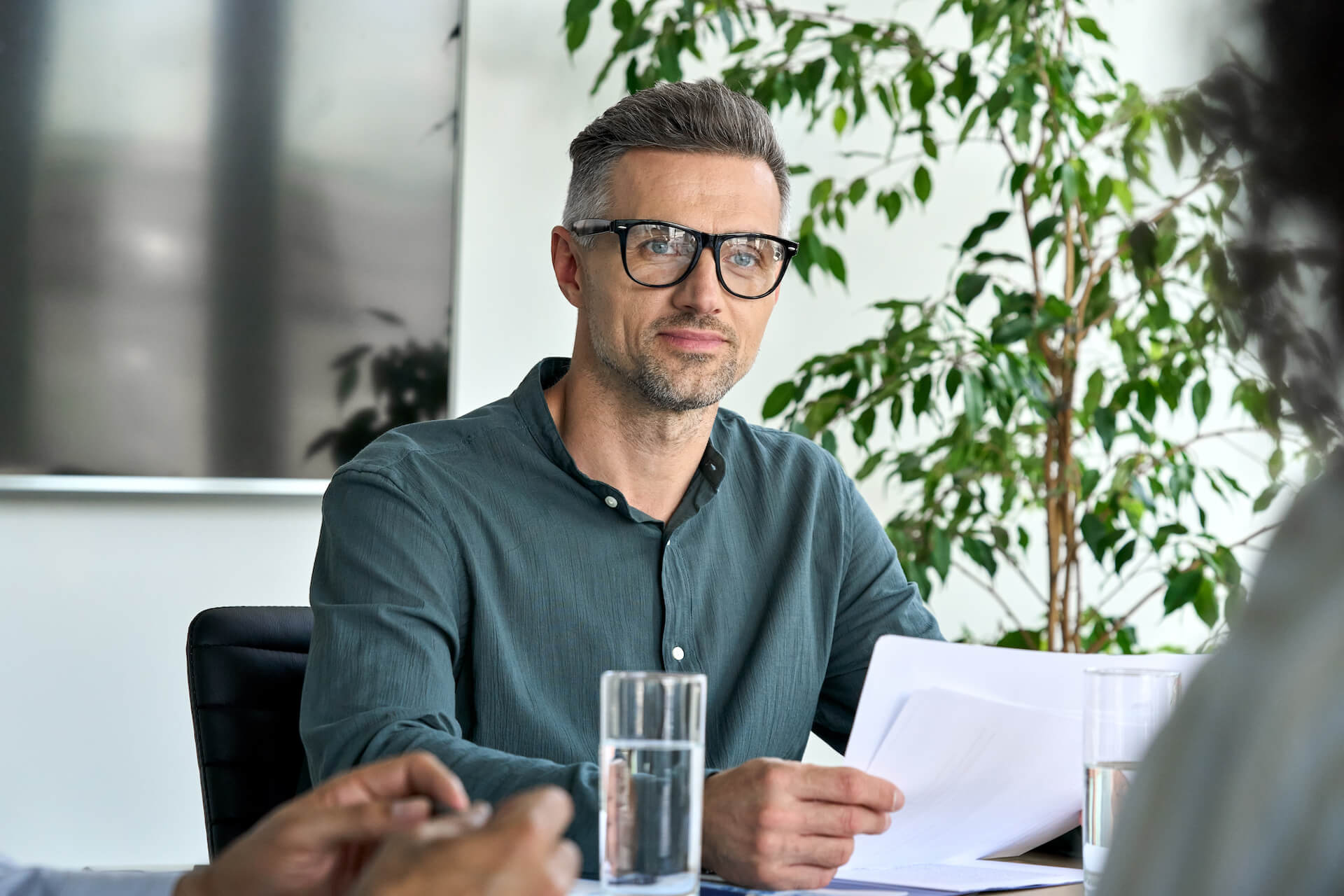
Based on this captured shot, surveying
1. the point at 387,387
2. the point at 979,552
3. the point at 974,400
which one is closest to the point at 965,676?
the point at 974,400

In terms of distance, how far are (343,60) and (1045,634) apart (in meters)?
1.70


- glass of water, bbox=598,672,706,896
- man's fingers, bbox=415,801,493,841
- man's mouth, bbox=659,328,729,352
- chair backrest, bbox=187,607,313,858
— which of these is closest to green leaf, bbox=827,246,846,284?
man's mouth, bbox=659,328,729,352

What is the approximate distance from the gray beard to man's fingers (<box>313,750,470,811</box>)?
2.88 feet

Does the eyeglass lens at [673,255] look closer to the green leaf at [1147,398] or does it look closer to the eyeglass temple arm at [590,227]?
the eyeglass temple arm at [590,227]

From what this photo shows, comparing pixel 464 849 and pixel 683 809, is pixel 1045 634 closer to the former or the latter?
pixel 683 809

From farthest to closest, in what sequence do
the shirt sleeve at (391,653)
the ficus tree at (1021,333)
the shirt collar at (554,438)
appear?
the ficus tree at (1021,333) < the shirt collar at (554,438) < the shirt sleeve at (391,653)

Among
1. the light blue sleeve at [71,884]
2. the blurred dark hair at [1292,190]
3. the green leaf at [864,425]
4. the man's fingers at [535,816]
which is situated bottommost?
the light blue sleeve at [71,884]

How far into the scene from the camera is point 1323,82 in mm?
443

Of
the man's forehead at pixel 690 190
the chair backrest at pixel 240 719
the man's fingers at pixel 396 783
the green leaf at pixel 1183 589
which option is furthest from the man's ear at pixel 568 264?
the green leaf at pixel 1183 589

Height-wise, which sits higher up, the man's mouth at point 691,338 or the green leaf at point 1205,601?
the man's mouth at point 691,338

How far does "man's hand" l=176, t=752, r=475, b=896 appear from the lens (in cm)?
62

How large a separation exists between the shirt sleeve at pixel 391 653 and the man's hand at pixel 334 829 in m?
0.35

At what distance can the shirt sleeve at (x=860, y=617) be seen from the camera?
1.59 m

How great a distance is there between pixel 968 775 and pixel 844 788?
0.16 meters
